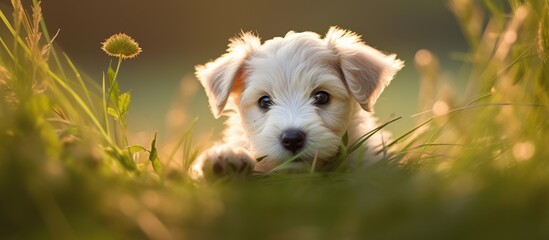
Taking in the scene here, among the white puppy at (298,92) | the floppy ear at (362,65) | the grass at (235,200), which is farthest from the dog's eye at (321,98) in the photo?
the grass at (235,200)

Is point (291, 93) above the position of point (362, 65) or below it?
below

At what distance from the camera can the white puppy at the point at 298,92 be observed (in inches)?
161

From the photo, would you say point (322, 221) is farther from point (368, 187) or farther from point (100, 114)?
point (100, 114)

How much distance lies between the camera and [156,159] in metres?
3.49

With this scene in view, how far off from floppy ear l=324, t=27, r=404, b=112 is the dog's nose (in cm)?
79

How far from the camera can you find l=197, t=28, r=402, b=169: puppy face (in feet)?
13.5

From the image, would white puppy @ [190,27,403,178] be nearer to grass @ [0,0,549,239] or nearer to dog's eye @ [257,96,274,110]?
dog's eye @ [257,96,274,110]

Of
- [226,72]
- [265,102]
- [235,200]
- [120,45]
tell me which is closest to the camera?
[235,200]

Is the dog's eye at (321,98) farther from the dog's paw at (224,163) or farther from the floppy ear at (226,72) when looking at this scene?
the dog's paw at (224,163)

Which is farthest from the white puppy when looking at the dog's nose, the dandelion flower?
the dandelion flower

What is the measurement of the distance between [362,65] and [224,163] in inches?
76.2

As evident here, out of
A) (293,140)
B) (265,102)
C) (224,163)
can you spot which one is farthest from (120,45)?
(265,102)

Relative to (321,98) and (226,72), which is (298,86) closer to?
(321,98)

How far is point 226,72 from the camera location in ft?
16.5
